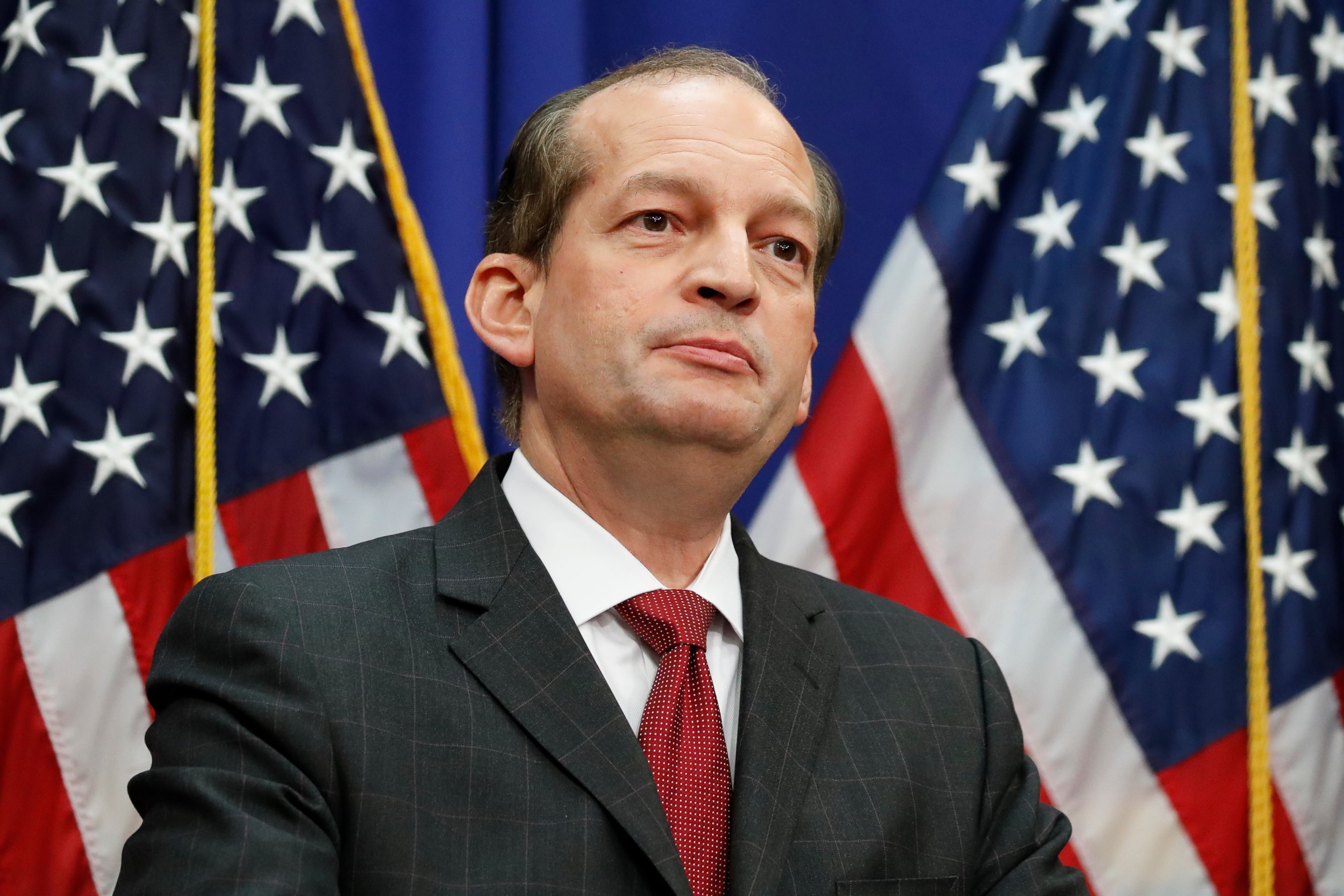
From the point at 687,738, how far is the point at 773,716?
114mm

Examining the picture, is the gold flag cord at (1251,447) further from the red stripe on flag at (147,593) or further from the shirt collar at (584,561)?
the red stripe on flag at (147,593)

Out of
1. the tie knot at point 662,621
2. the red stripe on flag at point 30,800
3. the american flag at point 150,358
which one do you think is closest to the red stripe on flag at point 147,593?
the american flag at point 150,358

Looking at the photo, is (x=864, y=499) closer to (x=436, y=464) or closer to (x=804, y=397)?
(x=804, y=397)

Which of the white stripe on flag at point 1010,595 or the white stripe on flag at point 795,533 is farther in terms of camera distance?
the white stripe on flag at point 795,533

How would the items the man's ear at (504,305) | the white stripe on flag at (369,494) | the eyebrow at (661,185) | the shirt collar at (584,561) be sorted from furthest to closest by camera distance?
1. the white stripe on flag at (369,494)
2. the man's ear at (504,305)
3. the eyebrow at (661,185)
4. the shirt collar at (584,561)

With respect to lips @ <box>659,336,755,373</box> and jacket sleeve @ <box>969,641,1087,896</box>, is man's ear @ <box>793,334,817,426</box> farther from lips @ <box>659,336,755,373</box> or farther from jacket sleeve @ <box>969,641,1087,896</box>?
jacket sleeve @ <box>969,641,1087,896</box>

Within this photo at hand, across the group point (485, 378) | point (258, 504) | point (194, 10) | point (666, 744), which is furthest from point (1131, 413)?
point (194, 10)

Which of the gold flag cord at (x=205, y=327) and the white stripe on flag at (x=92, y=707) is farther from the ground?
the gold flag cord at (x=205, y=327)

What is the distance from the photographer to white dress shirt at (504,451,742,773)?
142cm

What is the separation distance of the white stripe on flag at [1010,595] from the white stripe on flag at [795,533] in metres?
0.16

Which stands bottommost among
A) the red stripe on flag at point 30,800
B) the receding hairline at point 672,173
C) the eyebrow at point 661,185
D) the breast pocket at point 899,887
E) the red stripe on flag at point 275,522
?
the red stripe on flag at point 30,800

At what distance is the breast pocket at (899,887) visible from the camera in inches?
52.9

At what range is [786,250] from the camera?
5.53ft

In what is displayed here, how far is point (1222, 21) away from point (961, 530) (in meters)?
1.04
